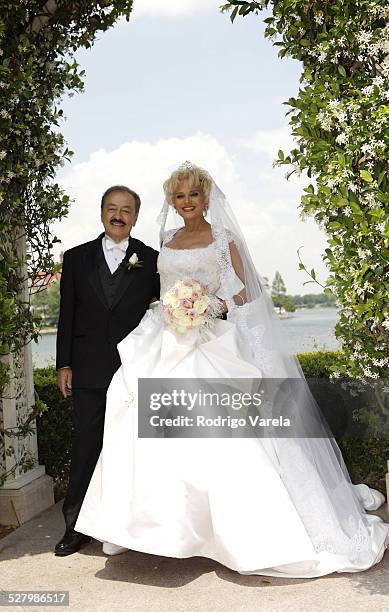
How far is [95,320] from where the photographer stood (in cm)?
448

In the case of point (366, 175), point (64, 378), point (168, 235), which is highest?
point (366, 175)

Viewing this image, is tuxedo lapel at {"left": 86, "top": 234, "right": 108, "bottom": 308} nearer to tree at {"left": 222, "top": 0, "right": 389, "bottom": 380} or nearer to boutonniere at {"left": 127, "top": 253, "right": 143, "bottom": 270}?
→ boutonniere at {"left": 127, "top": 253, "right": 143, "bottom": 270}

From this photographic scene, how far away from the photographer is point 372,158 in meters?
3.79

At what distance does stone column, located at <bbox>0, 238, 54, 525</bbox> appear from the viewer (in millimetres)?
4938

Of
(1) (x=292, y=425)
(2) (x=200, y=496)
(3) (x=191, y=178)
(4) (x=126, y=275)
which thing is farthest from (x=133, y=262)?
(2) (x=200, y=496)

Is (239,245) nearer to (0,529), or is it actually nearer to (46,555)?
(46,555)

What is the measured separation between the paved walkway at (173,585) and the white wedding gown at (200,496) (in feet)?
0.31

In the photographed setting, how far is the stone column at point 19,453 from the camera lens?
16.2ft

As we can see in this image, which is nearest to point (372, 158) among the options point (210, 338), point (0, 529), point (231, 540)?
point (210, 338)

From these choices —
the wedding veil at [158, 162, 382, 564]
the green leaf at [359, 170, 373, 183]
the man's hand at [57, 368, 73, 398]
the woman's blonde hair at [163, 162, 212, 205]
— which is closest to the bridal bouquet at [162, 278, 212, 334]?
the wedding veil at [158, 162, 382, 564]

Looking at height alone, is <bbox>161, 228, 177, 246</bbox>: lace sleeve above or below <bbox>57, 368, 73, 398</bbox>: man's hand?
above

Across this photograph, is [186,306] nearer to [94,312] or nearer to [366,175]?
[94,312]

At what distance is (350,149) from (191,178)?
1156 millimetres

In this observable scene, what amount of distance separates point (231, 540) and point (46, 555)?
54.1 inches
